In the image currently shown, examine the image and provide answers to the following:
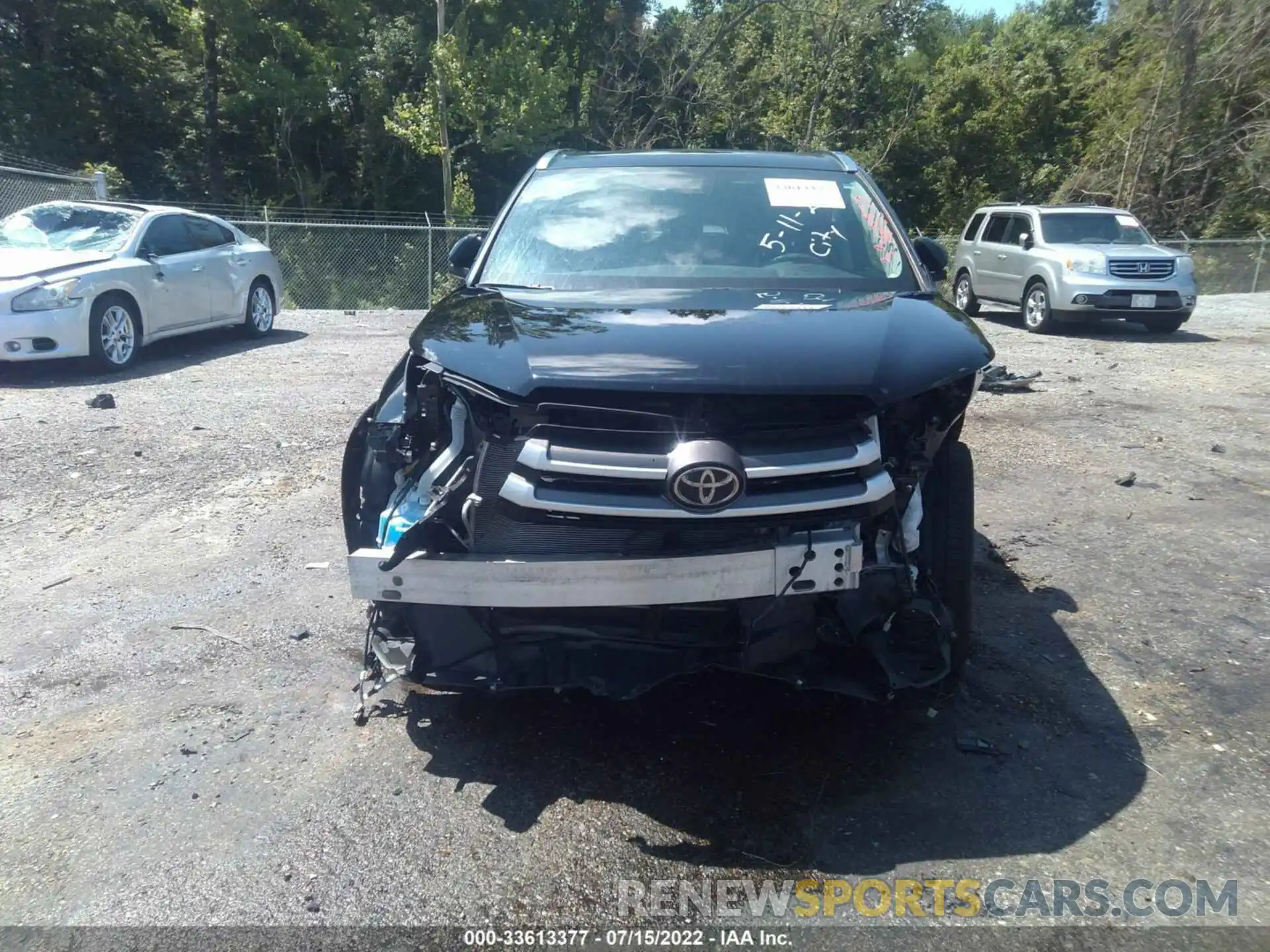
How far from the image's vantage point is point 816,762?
3.35 metres

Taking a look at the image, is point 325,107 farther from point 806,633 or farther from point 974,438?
point 806,633

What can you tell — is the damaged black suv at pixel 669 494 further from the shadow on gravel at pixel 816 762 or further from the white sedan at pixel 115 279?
the white sedan at pixel 115 279

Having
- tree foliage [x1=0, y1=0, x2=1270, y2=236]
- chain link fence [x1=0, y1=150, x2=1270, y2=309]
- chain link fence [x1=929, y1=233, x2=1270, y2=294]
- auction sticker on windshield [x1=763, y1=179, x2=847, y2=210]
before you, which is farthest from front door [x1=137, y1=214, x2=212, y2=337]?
chain link fence [x1=929, y1=233, x2=1270, y2=294]

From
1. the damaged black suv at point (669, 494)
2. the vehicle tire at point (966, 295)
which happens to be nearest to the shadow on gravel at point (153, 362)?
the damaged black suv at point (669, 494)

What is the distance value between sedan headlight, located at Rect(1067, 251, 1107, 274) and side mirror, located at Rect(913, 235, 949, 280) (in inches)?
399

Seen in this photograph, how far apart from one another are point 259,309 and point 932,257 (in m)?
10.0

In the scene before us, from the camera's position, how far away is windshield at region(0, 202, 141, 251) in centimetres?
1030

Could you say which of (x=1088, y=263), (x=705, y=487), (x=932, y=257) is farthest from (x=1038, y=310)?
(x=705, y=487)

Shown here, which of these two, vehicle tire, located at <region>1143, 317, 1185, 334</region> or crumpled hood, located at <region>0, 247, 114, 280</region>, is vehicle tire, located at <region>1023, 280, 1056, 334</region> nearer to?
vehicle tire, located at <region>1143, 317, 1185, 334</region>

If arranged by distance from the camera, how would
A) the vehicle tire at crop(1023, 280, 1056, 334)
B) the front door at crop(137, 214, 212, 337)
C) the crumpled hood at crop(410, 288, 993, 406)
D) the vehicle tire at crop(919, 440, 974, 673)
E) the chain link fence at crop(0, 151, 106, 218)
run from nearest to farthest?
the crumpled hood at crop(410, 288, 993, 406)
the vehicle tire at crop(919, 440, 974, 673)
the front door at crop(137, 214, 212, 337)
the chain link fence at crop(0, 151, 106, 218)
the vehicle tire at crop(1023, 280, 1056, 334)

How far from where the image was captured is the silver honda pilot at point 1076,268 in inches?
536

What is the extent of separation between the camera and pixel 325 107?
29.9 m

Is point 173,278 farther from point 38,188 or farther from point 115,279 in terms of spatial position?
point 38,188

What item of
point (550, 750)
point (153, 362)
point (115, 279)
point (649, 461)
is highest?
point (649, 461)
